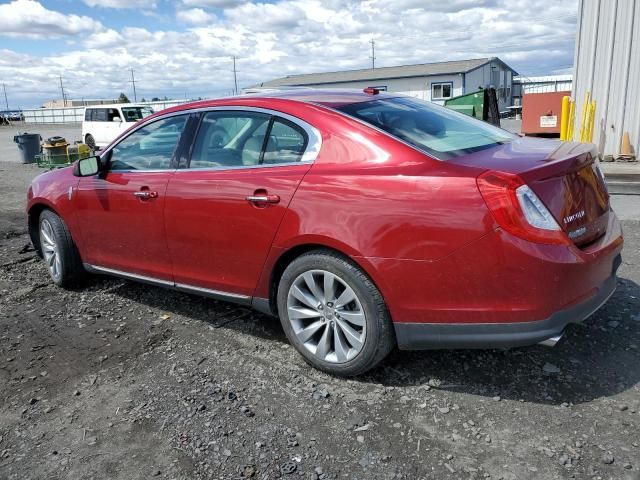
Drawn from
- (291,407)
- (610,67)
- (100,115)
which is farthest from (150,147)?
(100,115)

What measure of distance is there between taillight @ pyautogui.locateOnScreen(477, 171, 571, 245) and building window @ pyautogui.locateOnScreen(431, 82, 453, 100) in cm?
4100

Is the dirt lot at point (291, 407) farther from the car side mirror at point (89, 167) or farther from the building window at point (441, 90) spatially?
the building window at point (441, 90)

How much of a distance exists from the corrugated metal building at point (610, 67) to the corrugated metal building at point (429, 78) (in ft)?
91.1

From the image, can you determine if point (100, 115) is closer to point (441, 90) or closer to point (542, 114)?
point (542, 114)

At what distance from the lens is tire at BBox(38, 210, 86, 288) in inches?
193

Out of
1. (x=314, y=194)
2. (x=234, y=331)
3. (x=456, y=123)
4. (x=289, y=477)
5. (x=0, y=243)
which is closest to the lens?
(x=289, y=477)

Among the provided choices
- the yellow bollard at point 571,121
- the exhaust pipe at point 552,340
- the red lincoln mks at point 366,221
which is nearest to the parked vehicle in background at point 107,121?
the yellow bollard at point 571,121

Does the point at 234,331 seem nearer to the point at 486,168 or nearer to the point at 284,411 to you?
the point at 284,411

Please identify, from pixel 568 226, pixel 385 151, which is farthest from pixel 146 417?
pixel 568 226

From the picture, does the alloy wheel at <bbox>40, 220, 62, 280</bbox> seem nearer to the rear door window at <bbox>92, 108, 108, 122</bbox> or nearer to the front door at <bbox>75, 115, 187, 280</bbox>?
the front door at <bbox>75, 115, 187, 280</bbox>

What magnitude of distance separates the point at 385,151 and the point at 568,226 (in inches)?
38.7

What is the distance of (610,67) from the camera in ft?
35.8

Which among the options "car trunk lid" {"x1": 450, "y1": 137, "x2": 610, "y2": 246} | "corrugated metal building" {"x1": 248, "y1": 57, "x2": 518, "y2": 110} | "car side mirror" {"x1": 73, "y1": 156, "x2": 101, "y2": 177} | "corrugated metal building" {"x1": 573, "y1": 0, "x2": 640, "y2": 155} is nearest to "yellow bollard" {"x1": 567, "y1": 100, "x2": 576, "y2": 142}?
"corrugated metal building" {"x1": 573, "y1": 0, "x2": 640, "y2": 155}

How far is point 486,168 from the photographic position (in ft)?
9.04
